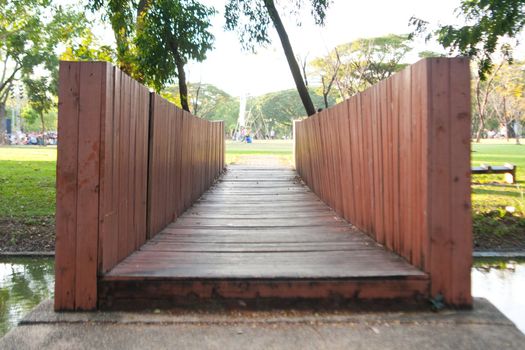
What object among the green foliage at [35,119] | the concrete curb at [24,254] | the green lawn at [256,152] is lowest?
the concrete curb at [24,254]

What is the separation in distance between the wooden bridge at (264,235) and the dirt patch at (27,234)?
2.42 metres

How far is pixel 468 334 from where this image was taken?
3.27m

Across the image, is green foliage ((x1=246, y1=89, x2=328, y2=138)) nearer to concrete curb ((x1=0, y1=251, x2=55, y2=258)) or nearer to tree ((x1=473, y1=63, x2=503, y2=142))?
tree ((x1=473, y1=63, x2=503, y2=142))

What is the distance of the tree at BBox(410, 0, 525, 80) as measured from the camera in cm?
759

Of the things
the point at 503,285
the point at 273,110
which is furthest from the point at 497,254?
the point at 273,110

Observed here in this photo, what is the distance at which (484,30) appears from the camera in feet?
26.2

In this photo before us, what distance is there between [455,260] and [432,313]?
39 centimetres

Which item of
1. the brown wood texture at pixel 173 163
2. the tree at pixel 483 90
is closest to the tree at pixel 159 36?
the brown wood texture at pixel 173 163

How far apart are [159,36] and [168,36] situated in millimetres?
192

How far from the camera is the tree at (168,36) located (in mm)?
10352

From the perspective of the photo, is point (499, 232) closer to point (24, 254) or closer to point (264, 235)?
point (264, 235)

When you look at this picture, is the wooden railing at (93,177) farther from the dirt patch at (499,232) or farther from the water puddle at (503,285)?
the dirt patch at (499,232)

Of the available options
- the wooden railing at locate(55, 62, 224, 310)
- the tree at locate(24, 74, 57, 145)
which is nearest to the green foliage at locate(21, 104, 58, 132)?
the tree at locate(24, 74, 57, 145)

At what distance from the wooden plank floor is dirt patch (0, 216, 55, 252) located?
200 cm
